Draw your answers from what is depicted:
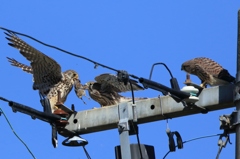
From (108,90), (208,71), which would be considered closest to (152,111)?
(208,71)

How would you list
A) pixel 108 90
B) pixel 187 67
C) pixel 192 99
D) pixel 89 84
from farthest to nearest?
1. pixel 89 84
2. pixel 108 90
3. pixel 187 67
4. pixel 192 99

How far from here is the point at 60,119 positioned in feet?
33.2

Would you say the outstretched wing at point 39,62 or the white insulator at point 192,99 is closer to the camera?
the white insulator at point 192,99

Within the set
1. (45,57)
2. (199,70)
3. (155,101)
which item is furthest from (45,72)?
(155,101)

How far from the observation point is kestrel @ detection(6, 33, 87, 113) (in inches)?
502

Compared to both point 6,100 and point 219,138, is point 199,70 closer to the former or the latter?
point 219,138

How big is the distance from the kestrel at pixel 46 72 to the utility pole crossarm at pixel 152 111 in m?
2.41

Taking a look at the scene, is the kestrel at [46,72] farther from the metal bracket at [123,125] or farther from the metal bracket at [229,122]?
the metal bracket at [229,122]

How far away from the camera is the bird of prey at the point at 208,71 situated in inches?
390

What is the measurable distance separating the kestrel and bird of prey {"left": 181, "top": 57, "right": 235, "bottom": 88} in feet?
5.93

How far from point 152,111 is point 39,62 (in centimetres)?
403

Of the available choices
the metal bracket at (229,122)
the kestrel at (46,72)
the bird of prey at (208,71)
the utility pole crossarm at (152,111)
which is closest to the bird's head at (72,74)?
the kestrel at (46,72)

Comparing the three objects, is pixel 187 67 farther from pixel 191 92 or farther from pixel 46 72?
pixel 191 92

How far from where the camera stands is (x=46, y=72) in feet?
43.2
